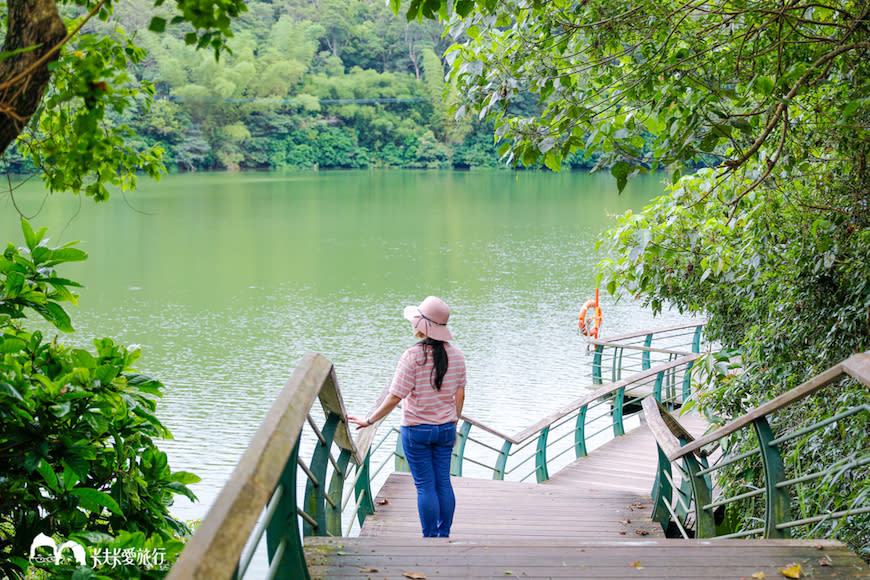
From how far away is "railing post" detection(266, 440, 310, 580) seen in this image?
1740 mm

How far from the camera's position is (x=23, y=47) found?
2164 millimetres

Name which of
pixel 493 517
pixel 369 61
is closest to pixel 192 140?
pixel 369 61

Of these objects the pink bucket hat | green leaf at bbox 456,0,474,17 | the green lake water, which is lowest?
the green lake water

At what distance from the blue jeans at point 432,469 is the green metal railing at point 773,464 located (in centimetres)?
94

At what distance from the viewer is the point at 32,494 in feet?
7.96

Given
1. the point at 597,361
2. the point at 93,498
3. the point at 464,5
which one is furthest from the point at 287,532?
the point at 597,361

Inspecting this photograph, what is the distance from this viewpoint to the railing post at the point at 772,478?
2.66m

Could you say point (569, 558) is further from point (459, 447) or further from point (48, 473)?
point (459, 447)

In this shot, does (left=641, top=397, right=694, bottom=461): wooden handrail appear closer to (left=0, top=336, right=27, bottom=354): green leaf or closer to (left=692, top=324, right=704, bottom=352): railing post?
(left=0, top=336, right=27, bottom=354): green leaf

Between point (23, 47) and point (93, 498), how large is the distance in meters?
1.30

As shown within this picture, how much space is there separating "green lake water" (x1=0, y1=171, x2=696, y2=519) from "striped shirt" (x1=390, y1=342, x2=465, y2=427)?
1.99 meters

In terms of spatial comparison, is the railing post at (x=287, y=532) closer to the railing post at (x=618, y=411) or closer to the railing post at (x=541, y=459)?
the railing post at (x=541, y=459)

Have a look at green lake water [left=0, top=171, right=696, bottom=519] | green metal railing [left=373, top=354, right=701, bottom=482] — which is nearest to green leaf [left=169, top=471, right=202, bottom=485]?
green lake water [left=0, top=171, right=696, bottom=519]

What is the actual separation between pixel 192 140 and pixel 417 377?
59.8 meters
